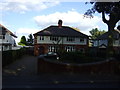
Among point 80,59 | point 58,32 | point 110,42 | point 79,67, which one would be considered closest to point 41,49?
point 58,32

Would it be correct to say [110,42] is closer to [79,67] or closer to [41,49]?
[79,67]

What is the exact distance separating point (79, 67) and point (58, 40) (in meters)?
29.8

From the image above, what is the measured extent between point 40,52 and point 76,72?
97.9 ft

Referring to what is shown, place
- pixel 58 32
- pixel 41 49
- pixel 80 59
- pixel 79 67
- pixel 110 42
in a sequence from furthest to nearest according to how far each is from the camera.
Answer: pixel 58 32
pixel 41 49
pixel 110 42
pixel 80 59
pixel 79 67

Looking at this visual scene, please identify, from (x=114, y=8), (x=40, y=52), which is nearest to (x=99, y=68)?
(x=114, y=8)

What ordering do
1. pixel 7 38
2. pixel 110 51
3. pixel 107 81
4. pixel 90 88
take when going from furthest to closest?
pixel 7 38, pixel 110 51, pixel 107 81, pixel 90 88

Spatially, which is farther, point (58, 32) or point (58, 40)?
point (58, 32)

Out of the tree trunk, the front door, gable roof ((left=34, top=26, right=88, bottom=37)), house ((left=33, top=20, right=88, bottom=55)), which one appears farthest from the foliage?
gable roof ((left=34, top=26, right=88, bottom=37))

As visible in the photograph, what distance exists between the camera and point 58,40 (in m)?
42.1

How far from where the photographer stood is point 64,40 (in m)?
42.9

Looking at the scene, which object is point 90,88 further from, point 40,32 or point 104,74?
point 40,32

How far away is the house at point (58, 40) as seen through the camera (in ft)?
136

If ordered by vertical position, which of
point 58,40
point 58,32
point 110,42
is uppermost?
point 58,32

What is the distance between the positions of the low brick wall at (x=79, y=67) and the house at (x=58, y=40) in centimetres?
2722
